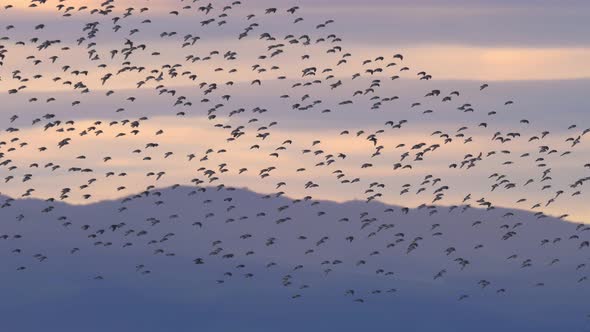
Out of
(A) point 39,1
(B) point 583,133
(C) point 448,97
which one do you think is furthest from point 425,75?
(A) point 39,1

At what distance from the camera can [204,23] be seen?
629 feet

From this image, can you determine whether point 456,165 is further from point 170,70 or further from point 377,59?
point 170,70

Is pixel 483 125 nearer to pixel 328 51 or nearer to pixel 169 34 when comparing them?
pixel 328 51

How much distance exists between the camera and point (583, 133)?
199750 mm

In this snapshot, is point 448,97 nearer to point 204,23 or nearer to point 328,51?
point 328,51

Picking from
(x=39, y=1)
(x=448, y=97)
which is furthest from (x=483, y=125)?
(x=39, y=1)

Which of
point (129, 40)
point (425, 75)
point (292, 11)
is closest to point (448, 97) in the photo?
point (425, 75)

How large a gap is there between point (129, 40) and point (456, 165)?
108 ft

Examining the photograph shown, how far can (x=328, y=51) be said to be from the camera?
196m

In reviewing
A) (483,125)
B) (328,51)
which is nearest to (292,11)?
(328,51)

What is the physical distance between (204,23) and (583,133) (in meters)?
37.7

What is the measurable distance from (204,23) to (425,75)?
22.1 metres

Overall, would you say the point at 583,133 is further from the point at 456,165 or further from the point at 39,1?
the point at 39,1

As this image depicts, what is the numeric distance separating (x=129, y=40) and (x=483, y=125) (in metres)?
33.7
